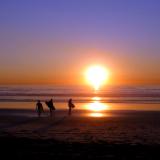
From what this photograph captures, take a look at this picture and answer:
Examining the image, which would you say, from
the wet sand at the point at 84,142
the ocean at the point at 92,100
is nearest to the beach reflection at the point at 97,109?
the ocean at the point at 92,100

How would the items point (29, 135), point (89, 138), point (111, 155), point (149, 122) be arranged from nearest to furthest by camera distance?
point (111, 155) < point (89, 138) < point (29, 135) < point (149, 122)

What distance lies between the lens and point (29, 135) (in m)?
18.8

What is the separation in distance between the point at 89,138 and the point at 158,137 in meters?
3.36

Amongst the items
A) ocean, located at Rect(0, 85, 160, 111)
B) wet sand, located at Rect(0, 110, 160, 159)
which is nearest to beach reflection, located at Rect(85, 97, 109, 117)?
ocean, located at Rect(0, 85, 160, 111)

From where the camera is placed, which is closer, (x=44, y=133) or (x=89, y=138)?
(x=89, y=138)

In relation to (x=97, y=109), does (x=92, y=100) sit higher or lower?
higher

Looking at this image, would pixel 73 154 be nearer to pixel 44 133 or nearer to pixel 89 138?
pixel 89 138

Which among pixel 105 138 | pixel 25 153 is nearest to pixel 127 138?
pixel 105 138

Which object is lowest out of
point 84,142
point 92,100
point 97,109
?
point 84,142

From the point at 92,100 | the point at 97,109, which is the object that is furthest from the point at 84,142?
the point at 92,100

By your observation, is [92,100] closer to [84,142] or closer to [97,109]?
[97,109]

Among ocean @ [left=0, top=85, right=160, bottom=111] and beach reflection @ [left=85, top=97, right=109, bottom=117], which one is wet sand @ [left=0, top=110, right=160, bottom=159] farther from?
ocean @ [left=0, top=85, right=160, bottom=111]

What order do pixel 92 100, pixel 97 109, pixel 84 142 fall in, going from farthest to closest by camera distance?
1. pixel 92 100
2. pixel 97 109
3. pixel 84 142

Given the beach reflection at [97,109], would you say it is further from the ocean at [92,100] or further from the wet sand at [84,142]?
the wet sand at [84,142]
